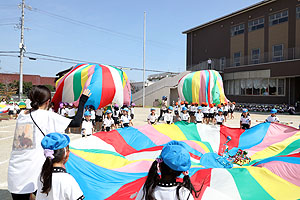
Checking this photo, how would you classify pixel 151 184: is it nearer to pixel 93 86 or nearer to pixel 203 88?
pixel 93 86

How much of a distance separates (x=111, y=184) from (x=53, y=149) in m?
1.66

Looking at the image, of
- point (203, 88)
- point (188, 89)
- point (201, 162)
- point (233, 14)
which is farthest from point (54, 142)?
point (233, 14)

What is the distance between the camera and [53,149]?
1.64m

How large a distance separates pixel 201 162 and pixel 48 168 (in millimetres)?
3107

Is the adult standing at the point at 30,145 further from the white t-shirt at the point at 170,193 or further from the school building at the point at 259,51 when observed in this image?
the school building at the point at 259,51

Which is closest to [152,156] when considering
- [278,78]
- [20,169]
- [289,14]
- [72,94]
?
[20,169]

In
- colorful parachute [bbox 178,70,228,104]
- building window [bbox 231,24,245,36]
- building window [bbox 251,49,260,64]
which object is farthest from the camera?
building window [bbox 231,24,245,36]

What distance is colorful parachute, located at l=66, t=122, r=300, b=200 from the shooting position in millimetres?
2814

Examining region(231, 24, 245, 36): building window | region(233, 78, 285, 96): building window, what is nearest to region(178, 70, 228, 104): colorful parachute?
region(233, 78, 285, 96): building window

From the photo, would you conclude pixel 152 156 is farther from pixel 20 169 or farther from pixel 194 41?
pixel 194 41

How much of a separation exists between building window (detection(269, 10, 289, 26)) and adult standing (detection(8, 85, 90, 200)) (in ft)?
72.4

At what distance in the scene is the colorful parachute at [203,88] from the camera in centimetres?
1261

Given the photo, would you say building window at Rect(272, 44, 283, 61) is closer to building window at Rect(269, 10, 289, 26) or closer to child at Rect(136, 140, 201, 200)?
building window at Rect(269, 10, 289, 26)

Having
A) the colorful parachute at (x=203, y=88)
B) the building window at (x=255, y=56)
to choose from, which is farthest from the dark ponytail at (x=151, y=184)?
the building window at (x=255, y=56)
